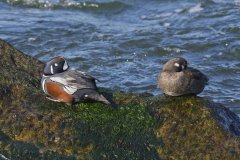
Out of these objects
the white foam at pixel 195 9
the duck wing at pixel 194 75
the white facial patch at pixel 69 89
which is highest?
the duck wing at pixel 194 75

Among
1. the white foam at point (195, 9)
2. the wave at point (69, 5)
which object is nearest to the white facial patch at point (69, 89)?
the white foam at point (195, 9)

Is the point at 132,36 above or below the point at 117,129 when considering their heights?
below

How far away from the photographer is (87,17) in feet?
49.0

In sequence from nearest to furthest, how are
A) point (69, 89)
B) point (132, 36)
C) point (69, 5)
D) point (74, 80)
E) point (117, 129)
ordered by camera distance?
point (117, 129), point (69, 89), point (74, 80), point (132, 36), point (69, 5)

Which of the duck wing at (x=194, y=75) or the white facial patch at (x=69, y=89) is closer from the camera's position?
the white facial patch at (x=69, y=89)

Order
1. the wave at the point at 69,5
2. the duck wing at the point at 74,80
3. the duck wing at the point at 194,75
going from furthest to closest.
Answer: the wave at the point at 69,5 → the duck wing at the point at 194,75 → the duck wing at the point at 74,80

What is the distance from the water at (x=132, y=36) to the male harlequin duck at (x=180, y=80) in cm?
288

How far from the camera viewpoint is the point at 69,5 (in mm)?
15641

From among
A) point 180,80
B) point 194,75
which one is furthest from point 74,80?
point 194,75

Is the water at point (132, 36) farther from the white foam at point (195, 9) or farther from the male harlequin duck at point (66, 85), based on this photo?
the male harlequin duck at point (66, 85)

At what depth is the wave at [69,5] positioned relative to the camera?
614 inches

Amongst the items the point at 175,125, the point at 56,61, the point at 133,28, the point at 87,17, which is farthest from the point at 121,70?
the point at 175,125

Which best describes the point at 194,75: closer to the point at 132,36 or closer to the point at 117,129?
the point at 117,129

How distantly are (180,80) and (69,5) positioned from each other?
9001mm
